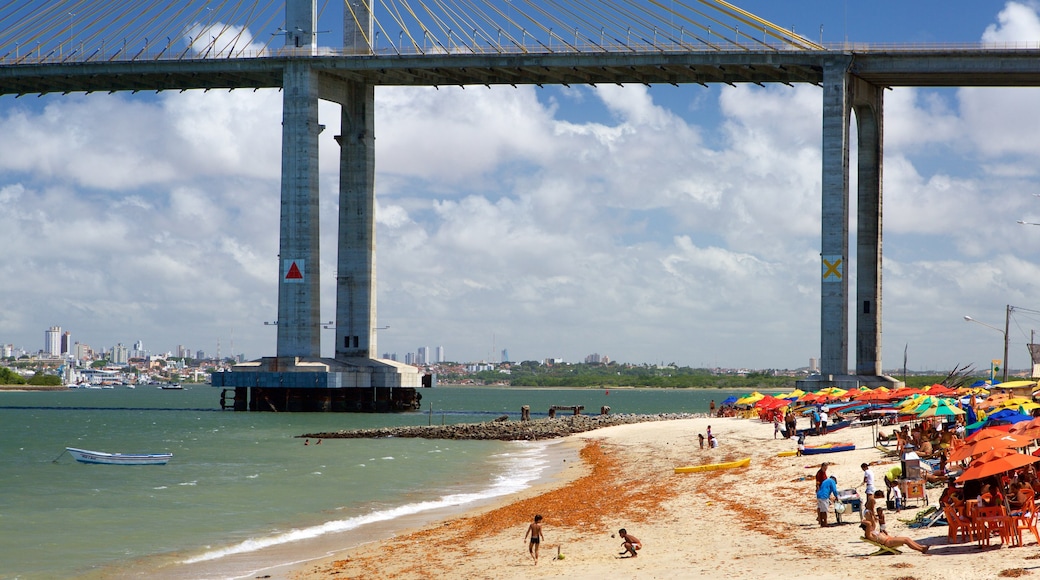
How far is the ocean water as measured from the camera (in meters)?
31.6

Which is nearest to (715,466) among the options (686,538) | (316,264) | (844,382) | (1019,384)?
(686,538)

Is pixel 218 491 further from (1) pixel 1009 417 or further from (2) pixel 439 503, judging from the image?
(1) pixel 1009 417

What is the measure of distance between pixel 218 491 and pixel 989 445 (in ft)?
103

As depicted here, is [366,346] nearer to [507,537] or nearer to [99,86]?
[99,86]

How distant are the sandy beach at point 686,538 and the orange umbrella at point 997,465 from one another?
129cm

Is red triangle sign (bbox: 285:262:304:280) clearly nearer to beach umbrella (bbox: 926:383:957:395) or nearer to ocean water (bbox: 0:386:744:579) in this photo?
ocean water (bbox: 0:386:744:579)

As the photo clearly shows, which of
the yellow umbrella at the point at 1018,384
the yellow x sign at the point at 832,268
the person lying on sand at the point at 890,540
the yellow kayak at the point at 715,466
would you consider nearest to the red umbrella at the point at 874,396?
the yellow umbrella at the point at 1018,384

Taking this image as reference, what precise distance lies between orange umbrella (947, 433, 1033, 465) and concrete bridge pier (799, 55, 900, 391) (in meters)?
52.2

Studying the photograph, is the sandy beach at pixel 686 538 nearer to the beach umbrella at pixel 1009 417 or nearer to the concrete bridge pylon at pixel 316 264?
the beach umbrella at pixel 1009 417

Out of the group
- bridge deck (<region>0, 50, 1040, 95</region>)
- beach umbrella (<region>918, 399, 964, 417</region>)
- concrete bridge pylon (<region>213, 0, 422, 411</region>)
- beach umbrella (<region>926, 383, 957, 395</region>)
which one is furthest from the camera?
concrete bridge pylon (<region>213, 0, 422, 411</region>)

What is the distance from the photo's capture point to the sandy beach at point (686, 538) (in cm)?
2094

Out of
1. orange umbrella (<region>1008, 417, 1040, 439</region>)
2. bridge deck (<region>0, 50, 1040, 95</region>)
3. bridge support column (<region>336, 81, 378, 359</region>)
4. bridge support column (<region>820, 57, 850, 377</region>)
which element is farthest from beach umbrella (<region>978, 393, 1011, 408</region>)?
bridge support column (<region>336, 81, 378, 359</region>)

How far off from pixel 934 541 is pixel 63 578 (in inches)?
779

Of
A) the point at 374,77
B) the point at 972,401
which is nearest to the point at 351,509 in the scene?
the point at 972,401
